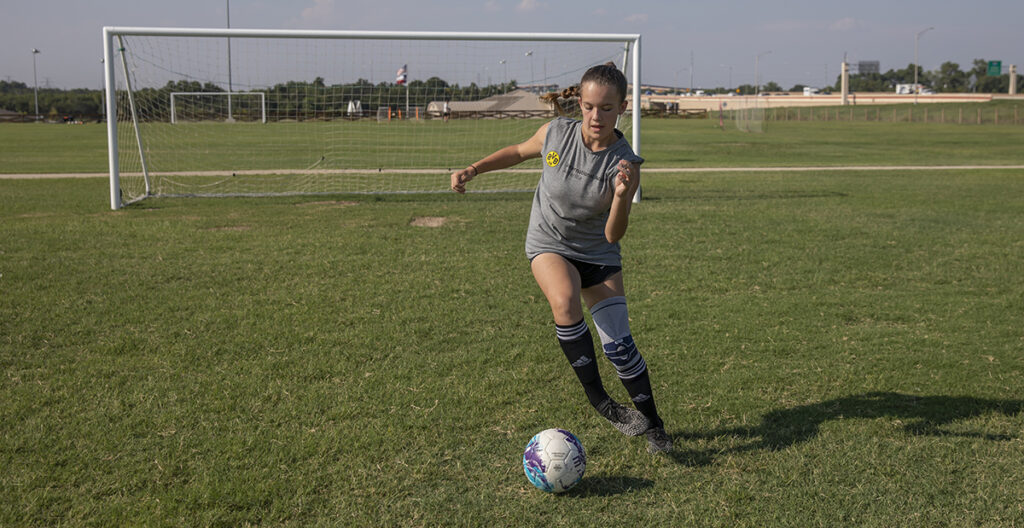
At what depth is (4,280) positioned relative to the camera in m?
7.88

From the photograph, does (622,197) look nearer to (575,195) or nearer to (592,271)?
(575,195)

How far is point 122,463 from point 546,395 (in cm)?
231

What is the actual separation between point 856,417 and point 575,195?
2065 millimetres

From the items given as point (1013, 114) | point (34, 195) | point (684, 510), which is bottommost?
point (684, 510)

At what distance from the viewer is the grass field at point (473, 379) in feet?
12.3

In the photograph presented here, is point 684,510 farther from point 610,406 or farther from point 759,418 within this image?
point 759,418

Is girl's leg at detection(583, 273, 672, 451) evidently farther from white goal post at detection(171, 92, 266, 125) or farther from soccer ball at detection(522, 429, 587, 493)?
white goal post at detection(171, 92, 266, 125)

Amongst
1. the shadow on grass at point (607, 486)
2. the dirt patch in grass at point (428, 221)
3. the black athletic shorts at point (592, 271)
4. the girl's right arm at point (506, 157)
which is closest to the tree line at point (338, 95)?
the dirt patch in grass at point (428, 221)

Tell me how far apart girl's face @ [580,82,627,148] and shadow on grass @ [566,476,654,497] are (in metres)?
1.63

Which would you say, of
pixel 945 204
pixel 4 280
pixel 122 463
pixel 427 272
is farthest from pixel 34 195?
pixel 945 204

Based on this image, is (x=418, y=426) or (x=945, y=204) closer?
(x=418, y=426)

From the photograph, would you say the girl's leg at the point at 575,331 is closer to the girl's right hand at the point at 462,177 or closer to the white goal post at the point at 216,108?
the girl's right hand at the point at 462,177

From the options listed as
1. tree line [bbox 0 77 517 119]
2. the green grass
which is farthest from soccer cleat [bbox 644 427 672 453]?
the green grass

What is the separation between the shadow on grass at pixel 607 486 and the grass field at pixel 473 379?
16 millimetres
